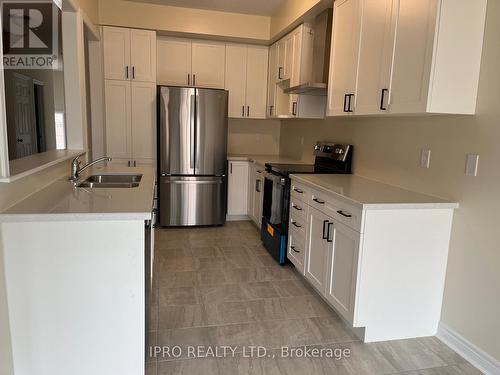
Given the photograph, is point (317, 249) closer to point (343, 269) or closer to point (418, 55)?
point (343, 269)

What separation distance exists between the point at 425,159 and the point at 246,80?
3.10m

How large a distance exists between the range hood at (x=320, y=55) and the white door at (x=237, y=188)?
4.55 ft

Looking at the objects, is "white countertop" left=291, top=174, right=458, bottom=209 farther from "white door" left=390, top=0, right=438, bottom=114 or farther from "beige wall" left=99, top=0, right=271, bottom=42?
"beige wall" left=99, top=0, right=271, bottom=42

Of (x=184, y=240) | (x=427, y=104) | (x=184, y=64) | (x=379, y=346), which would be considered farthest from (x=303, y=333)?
(x=184, y=64)

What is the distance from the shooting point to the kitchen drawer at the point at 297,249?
3.06 metres

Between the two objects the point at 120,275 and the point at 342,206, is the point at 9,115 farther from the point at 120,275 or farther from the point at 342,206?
the point at 342,206

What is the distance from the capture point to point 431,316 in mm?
2387

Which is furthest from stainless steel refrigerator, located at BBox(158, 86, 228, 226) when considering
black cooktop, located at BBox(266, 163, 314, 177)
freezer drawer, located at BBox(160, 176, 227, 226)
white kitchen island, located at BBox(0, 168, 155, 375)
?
white kitchen island, located at BBox(0, 168, 155, 375)

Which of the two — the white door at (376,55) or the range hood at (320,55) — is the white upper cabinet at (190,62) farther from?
the white door at (376,55)

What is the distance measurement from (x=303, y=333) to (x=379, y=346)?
466mm

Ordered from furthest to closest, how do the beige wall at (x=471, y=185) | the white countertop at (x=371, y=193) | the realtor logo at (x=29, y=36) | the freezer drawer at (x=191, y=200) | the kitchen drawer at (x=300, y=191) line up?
the freezer drawer at (x=191, y=200)
the realtor logo at (x=29, y=36)
the kitchen drawer at (x=300, y=191)
the white countertop at (x=371, y=193)
the beige wall at (x=471, y=185)

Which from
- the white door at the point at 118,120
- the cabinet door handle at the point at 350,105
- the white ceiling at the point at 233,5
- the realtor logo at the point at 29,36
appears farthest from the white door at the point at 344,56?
the white door at the point at 118,120

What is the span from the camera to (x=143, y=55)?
444cm

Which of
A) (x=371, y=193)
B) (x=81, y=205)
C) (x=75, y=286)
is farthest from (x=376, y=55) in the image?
(x=75, y=286)
